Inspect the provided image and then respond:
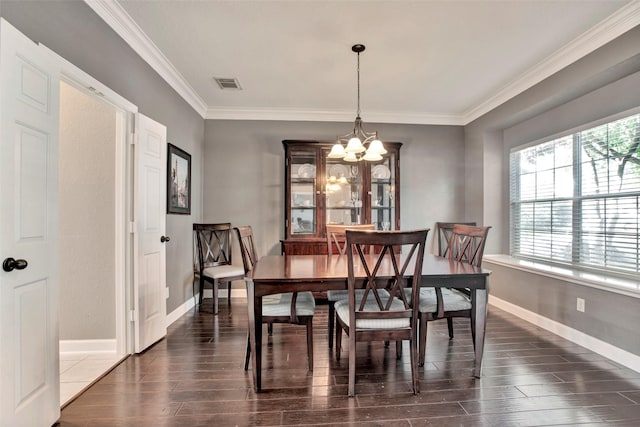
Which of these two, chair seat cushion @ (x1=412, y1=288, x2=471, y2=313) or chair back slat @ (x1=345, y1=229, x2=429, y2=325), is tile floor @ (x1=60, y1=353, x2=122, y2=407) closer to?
chair back slat @ (x1=345, y1=229, x2=429, y2=325)

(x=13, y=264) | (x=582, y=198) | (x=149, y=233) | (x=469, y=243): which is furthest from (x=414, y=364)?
(x=582, y=198)

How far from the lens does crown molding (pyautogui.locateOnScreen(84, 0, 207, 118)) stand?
2.23 meters

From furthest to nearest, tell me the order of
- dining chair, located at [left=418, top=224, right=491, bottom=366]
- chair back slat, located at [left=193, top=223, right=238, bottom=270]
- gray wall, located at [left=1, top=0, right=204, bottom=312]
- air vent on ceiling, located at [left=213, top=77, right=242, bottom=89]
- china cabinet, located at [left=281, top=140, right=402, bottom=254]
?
china cabinet, located at [left=281, top=140, right=402, bottom=254]
chair back slat, located at [left=193, top=223, right=238, bottom=270]
air vent on ceiling, located at [left=213, top=77, right=242, bottom=89]
dining chair, located at [left=418, top=224, right=491, bottom=366]
gray wall, located at [left=1, top=0, right=204, bottom=312]

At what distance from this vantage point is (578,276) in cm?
287

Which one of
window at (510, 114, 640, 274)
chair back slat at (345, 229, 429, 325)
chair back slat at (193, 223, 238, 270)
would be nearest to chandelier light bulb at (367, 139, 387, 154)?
chair back slat at (345, 229, 429, 325)

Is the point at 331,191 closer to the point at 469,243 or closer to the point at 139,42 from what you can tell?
the point at 469,243

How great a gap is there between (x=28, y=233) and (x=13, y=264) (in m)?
0.17

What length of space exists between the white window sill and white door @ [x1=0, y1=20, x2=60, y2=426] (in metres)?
3.73

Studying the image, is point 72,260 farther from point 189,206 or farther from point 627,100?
point 627,100

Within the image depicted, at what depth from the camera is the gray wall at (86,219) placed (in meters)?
2.60

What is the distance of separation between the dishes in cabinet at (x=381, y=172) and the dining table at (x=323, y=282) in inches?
85.7

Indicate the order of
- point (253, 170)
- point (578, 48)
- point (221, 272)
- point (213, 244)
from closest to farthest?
1. point (578, 48)
2. point (221, 272)
3. point (213, 244)
4. point (253, 170)

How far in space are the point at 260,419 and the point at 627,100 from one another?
3597 mm

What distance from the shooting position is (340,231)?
3.45 metres
